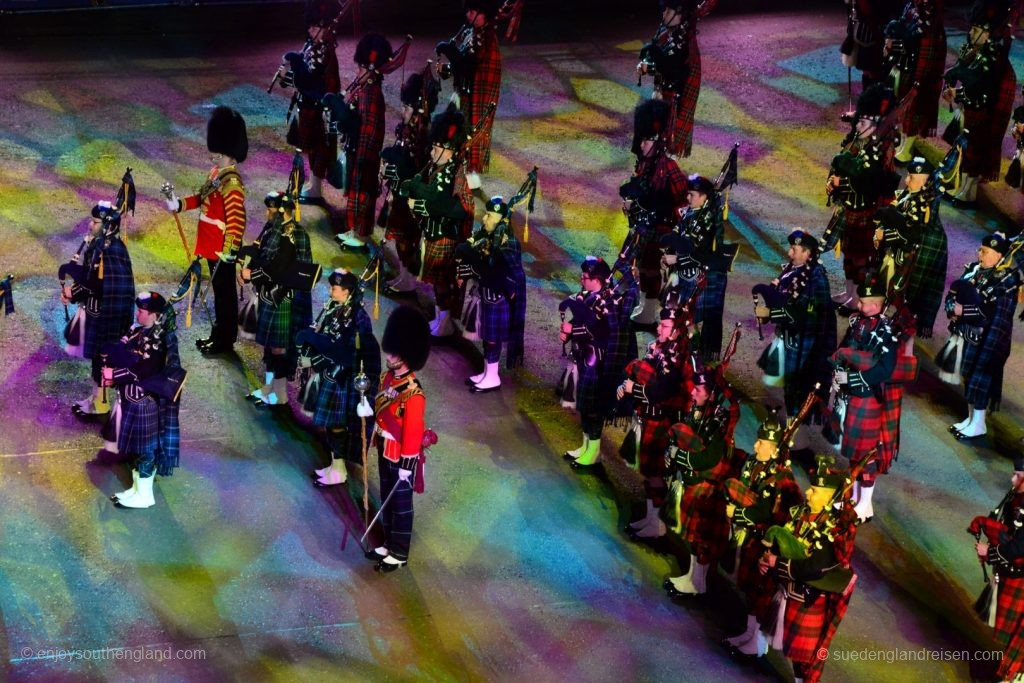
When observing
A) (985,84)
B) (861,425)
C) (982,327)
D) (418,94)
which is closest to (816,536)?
(861,425)

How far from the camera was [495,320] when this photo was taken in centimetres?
1091

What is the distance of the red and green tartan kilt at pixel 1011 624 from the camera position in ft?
28.9

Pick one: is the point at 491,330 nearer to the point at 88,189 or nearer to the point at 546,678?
the point at 546,678

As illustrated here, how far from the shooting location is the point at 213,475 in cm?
1020

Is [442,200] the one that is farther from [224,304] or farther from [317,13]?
[317,13]

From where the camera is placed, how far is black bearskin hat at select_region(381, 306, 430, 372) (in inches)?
352

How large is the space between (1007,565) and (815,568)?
1.17 metres

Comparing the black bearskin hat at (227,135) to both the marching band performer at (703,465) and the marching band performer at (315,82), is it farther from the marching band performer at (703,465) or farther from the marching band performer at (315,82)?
the marching band performer at (703,465)

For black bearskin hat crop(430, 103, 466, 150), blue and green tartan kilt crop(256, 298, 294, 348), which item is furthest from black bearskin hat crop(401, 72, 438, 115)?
blue and green tartan kilt crop(256, 298, 294, 348)

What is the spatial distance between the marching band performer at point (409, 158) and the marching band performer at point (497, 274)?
1.08 meters

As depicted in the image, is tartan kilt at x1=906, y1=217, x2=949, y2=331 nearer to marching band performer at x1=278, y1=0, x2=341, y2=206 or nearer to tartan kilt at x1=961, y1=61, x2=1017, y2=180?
tartan kilt at x1=961, y1=61, x2=1017, y2=180

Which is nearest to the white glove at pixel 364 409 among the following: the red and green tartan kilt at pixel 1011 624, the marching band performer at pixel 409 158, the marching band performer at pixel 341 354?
the marching band performer at pixel 341 354

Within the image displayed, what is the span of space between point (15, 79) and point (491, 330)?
6366 millimetres

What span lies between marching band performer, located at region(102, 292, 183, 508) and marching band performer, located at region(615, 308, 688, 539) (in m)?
2.51
